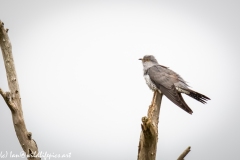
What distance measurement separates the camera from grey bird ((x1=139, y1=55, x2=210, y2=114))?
8061 mm

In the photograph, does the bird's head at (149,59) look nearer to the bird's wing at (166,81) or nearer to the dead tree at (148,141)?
the bird's wing at (166,81)

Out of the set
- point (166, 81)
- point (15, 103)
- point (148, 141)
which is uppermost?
point (166, 81)

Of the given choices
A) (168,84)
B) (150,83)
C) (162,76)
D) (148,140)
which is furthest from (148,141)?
(150,83)

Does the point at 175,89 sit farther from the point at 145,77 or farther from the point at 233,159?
the point at 233,159

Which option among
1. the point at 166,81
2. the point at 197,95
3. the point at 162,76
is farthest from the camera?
the point at 162,76

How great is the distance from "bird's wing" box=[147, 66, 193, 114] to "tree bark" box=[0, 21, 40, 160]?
11.4 ft

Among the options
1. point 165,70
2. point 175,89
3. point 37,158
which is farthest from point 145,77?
point 37,158

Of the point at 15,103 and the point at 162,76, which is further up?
the point at 162,76

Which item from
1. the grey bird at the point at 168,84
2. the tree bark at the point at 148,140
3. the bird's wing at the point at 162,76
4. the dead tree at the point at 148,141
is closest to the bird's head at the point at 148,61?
the grey bird at the point at 168,84

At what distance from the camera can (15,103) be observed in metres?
5.46

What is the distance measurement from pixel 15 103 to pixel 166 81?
4728 millimetres

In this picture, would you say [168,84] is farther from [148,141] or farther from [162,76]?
[148,141]

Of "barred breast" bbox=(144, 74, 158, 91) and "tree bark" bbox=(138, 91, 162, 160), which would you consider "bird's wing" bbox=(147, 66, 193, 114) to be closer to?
"barred breast" bbox=(144, 74, 158, 91)

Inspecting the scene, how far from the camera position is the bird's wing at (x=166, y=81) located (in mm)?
8148
